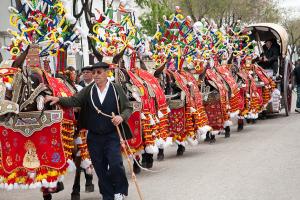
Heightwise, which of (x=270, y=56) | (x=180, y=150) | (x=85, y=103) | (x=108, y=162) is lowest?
(x=180, y=150)

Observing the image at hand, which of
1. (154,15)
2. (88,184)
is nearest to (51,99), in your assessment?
(88,184)

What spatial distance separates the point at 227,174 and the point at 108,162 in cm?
258

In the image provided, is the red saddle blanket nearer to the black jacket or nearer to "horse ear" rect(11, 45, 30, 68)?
the black jacket

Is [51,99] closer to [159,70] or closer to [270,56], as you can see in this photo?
[159,70]

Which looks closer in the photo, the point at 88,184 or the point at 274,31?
the point at 88,184

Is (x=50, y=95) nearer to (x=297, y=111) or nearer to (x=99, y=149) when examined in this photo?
(x=99, y=149)

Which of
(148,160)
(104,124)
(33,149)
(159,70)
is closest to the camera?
(104,124)

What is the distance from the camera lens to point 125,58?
1123 cm

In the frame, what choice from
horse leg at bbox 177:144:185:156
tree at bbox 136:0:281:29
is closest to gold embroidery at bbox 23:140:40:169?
horse leg at bbox 177:144:185:156

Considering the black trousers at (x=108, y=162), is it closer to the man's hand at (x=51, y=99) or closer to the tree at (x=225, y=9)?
the man's hand at (x=51, y=99)

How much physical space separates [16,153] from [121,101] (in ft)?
4.43

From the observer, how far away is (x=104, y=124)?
748cm

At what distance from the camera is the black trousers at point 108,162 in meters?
7.45

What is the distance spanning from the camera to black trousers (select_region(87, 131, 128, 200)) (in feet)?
24.4
